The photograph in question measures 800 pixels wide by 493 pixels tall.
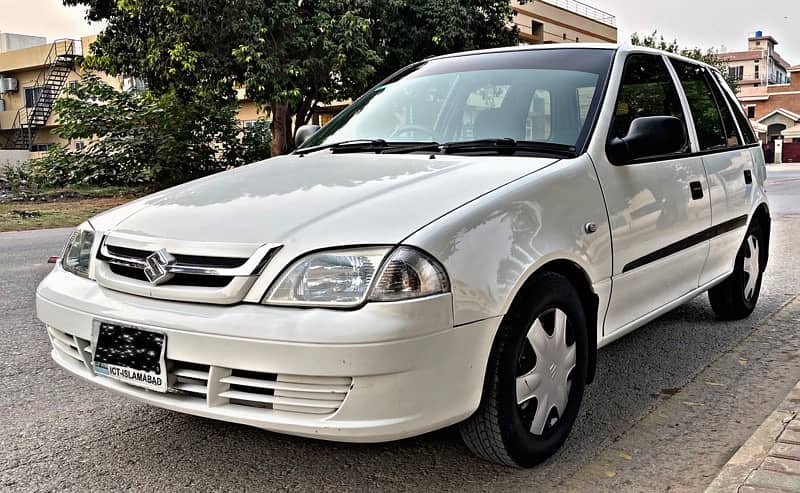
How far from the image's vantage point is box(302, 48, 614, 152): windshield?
363cm

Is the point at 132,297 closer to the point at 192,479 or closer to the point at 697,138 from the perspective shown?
the point at 192,479

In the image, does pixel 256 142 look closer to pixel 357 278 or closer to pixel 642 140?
pixel 642 140

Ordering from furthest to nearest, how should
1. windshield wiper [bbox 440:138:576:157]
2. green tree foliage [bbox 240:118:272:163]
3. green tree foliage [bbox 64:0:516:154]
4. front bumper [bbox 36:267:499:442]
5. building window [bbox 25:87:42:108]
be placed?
building window [bbox 25:87:42:108] < green tree foliage [bbox 240:118:272:163] < green tree foliage [bbox 64:0:516:154] < windshield wiper [bbox 440:138:576:157] < front bumper [bbox 36:267:499:442]

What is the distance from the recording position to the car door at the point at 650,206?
3432 millimetres

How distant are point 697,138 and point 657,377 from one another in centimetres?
135

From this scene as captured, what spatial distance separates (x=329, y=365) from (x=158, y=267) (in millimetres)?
723

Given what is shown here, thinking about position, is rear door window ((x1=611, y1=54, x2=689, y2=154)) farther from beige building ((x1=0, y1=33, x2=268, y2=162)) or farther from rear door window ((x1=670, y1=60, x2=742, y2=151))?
beige building ((x1=0, y1=33, x2=268, y2=162))

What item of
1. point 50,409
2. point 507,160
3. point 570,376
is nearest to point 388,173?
point 507,160

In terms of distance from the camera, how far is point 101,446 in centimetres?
319

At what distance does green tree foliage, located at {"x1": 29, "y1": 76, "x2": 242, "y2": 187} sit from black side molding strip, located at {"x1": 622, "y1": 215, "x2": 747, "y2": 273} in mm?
17954

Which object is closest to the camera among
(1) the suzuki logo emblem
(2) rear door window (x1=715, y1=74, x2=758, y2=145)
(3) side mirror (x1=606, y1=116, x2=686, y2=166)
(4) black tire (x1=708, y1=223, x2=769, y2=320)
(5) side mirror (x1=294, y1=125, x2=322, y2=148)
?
(1) the suzuki logo emblem

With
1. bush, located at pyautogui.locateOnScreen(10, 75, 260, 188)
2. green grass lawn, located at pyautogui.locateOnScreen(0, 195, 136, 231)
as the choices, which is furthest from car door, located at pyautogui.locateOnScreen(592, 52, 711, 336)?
bush, located at pyautogui.locateOnScreen(10, 75, 260, 188)

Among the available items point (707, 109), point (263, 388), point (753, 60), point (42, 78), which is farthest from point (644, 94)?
point (753, 60)

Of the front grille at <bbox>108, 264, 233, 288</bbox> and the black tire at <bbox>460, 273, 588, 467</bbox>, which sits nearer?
the front grille at <bbox>108, 264, 233, 288</bbox>
